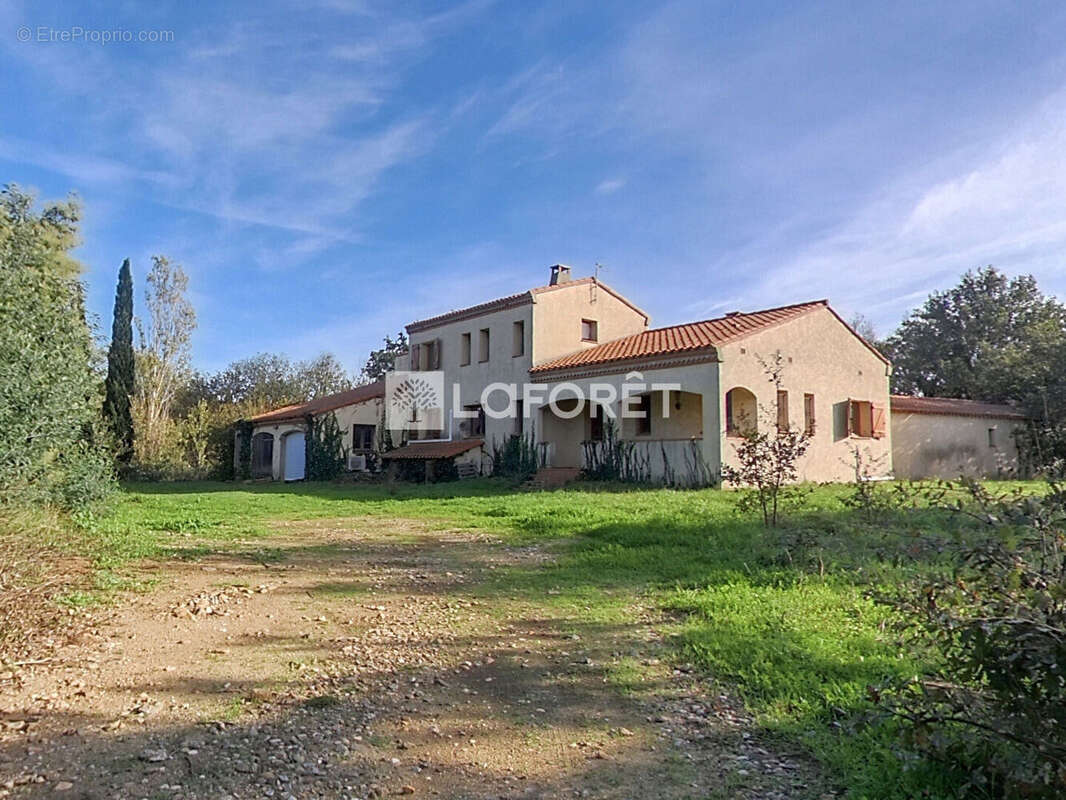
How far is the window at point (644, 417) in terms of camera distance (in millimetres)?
18906

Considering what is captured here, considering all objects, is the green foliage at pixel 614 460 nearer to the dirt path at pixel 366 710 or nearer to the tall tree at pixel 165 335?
the dirt path at pixel 366 710

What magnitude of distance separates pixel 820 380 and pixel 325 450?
57.5ft

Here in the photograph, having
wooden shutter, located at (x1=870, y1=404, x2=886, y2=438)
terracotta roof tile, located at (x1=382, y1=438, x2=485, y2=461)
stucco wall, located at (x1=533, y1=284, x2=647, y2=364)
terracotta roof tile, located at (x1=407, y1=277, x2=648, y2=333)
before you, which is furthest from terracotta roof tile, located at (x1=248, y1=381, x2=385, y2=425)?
wooden shutter, located at (x1=870, y1=404, x2=886, y2=438)

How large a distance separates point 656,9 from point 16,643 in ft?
34.2

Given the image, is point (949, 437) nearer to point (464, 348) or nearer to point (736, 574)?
point (464, 348)

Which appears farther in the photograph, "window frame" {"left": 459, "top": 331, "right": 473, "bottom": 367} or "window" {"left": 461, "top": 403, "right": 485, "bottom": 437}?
"window frame" {"left": 459, "top": 331, "right": 473, "bottom": 367}

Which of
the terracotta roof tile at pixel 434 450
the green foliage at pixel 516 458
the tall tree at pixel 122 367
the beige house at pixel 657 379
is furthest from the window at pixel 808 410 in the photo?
the tall tree at pixel 122 367

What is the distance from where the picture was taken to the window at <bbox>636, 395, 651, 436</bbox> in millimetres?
18906

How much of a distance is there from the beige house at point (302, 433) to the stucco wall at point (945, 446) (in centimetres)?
1846

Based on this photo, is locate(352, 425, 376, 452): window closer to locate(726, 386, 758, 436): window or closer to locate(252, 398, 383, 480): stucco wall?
locate(252, 398, 383, 480): stucco wall

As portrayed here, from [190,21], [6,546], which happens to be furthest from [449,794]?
[190,21]

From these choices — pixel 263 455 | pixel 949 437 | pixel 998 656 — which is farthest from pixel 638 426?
pixel 263 455

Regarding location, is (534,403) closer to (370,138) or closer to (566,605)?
(370,138)

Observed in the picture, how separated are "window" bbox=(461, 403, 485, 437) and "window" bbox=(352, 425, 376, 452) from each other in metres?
4.72
